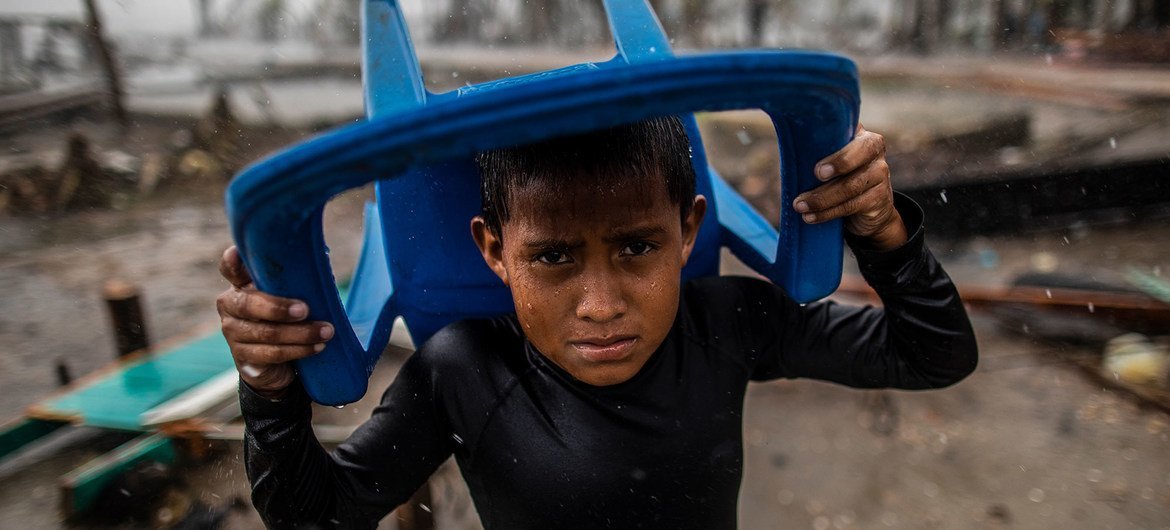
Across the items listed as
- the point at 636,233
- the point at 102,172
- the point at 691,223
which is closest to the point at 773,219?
the point at 691,223

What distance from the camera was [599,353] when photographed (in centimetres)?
109

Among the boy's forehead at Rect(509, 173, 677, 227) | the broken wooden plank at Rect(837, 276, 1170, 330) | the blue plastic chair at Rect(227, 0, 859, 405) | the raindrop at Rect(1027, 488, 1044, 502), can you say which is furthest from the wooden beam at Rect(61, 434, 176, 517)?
the raindrop at Rect(1027, 488, 1044, 502)

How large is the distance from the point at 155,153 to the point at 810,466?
7.39 metres

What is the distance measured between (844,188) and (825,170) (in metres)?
0.06

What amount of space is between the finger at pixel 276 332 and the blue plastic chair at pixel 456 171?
0.08ft

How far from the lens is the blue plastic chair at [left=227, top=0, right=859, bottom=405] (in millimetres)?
656

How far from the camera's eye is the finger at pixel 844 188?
103 cm

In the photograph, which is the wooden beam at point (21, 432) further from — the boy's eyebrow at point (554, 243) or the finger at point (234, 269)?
the boy's eyebrow at point (554, 243)

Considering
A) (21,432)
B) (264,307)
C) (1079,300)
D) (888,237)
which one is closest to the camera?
(264,307)

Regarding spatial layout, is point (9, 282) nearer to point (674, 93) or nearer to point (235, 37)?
point (674, 93)

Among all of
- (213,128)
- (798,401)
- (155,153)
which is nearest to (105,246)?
(155,153)

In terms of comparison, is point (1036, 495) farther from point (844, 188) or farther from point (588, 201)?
point (588, 201)

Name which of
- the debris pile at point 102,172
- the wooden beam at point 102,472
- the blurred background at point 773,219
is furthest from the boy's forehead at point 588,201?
the debris pile at point 102,172

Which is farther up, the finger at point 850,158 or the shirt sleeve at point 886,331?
the finger at point 850,158
